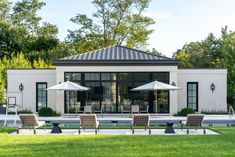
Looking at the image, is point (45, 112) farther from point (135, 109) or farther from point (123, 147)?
point (123, 147)

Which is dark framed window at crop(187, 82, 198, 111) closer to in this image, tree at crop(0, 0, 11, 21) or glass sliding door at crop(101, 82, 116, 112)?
glass sliding door at crop(101, 82, 116, 112)

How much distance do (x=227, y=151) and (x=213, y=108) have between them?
63.3 ft

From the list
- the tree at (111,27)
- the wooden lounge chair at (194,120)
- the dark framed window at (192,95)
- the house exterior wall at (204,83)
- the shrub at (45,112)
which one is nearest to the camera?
the wooden lounge chair at (194,120)

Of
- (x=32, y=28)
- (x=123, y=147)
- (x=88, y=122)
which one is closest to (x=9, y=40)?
(x=32, y=28)

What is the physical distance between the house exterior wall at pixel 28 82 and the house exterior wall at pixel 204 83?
9243mm

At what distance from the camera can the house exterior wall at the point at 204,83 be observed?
2984cm

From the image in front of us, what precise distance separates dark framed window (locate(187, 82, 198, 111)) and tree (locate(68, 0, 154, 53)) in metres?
19.8

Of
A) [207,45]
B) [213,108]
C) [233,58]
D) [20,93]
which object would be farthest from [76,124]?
[207,45]

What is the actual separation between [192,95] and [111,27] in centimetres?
2170

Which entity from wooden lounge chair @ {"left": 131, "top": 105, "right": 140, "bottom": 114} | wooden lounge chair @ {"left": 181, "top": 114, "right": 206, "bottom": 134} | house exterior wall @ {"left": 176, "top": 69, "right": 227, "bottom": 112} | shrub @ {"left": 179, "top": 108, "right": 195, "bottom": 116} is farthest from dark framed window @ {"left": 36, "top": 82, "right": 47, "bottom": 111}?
wooden lounge chair @ {"left": 181, "top": 114, "right": 206, "bottom": 134}

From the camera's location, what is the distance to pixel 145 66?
92.5 ft

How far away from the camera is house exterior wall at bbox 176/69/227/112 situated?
2984 centimetres

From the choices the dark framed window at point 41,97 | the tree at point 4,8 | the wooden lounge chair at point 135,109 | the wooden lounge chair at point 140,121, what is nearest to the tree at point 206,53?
the wooden lounge chair at point 135,109

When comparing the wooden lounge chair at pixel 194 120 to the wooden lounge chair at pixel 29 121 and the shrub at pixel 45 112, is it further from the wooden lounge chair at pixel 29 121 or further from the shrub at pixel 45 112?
the shrub at pixel 45 112
